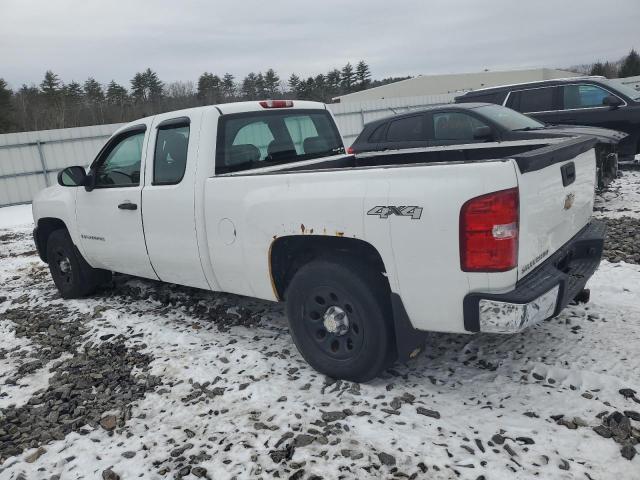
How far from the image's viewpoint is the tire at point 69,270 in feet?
17.9

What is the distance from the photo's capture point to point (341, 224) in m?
2.96

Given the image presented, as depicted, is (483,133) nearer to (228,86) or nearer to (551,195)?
(551,195)

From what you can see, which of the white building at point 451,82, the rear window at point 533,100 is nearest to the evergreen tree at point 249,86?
the white building at point 451,82

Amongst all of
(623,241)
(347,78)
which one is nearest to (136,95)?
(347,78)

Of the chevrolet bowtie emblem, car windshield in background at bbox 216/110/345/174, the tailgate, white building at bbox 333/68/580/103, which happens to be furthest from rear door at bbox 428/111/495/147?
white building at bbox 333/68/580/103

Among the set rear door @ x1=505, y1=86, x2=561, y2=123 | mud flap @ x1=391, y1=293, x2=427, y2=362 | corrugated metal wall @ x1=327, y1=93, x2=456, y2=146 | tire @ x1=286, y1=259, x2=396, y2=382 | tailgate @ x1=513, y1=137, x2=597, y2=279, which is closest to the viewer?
tailgate @ x1=513, y1=137, x2=597, y2=279

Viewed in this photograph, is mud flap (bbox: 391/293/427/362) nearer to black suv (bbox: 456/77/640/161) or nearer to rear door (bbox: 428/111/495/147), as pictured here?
rear door (bbox: 428/111/495/147)

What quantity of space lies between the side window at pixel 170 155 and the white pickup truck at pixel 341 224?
0.05 ft

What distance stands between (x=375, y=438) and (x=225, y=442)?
0.84 metres

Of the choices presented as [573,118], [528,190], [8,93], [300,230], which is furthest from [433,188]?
[8,93]

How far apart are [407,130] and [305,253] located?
5.07 metres

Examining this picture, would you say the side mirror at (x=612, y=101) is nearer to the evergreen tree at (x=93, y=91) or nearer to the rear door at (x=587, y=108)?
the rear door at (x=587, y=108)

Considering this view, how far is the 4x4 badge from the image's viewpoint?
104 inches

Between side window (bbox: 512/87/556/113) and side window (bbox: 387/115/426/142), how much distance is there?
3.05 metres
